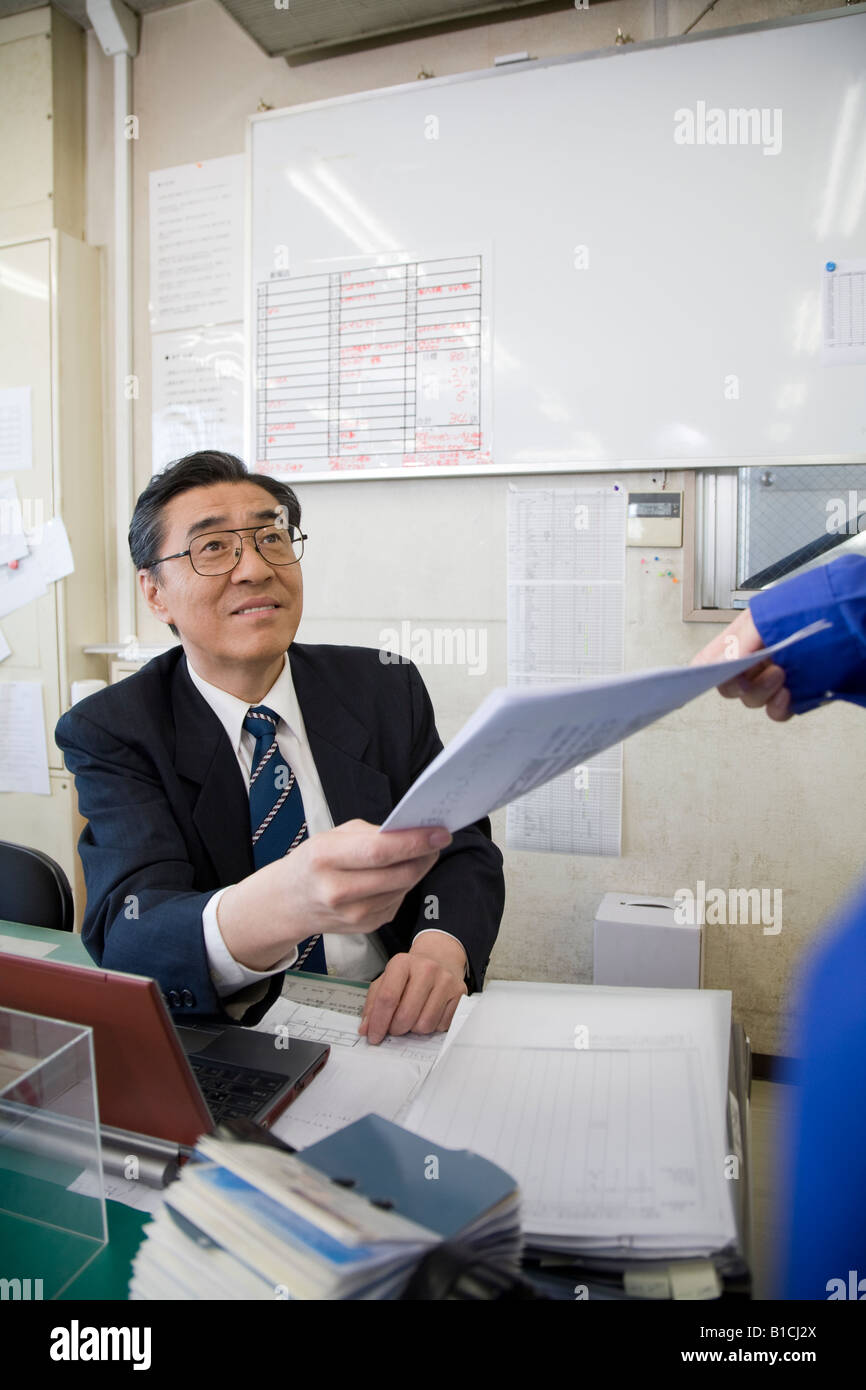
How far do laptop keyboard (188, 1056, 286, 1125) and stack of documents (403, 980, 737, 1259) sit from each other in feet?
0.56

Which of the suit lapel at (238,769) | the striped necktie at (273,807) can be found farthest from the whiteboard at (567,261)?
the striped necktie at (273,807)

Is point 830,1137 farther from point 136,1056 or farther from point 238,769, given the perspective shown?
point 238,769

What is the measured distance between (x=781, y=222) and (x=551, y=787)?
64.7 inches

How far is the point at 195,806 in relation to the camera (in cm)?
133

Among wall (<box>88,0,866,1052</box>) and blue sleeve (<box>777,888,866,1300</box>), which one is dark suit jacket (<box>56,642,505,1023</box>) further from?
wall (<box>88,0,866,1052</box>)

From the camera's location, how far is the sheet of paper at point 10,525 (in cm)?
307

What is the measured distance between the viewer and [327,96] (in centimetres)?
276

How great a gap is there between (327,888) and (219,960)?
28cm

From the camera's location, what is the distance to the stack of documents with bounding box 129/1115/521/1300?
0.47m

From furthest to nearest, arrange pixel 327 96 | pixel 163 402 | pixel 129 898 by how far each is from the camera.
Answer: pixel 163 402 < pixel 327 96 < pixel 129 898

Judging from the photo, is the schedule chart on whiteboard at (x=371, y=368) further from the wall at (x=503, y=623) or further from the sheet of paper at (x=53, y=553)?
the sheet of paper at (x=53, y=553)

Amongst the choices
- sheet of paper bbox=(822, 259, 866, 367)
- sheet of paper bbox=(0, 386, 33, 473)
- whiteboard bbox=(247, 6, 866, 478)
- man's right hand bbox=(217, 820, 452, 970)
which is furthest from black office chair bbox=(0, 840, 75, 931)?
sheet of paper bbox=(822, 259, 866, 367)

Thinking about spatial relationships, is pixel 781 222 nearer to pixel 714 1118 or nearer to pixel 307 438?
pixel 307 438

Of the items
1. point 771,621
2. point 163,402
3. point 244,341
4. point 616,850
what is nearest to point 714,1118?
point 771,621
